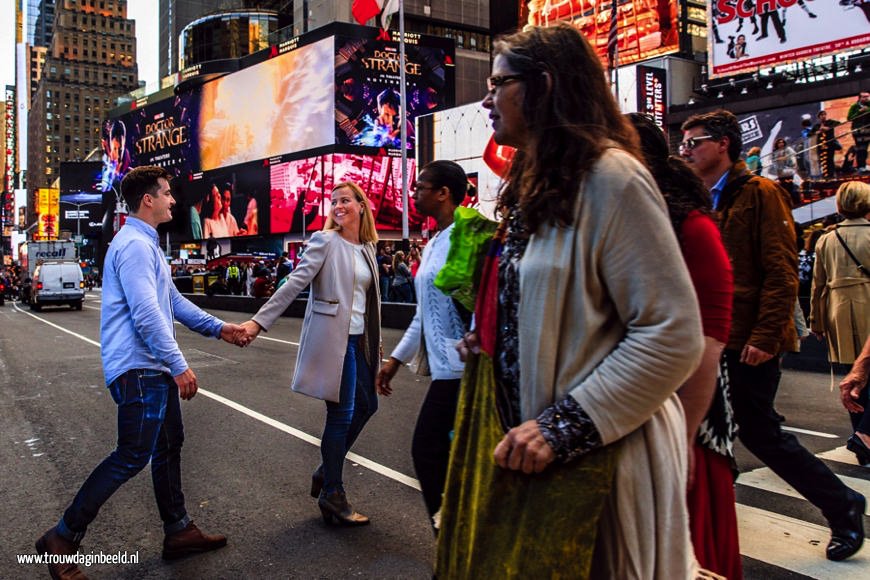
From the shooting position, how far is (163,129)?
77.9 metres

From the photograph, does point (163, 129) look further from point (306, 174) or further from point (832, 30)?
point (832, 30)

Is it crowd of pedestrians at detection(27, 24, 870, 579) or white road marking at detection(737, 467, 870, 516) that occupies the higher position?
crowd of pedestrians at detection(27, 24, 870, 579)

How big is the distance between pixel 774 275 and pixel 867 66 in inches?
834

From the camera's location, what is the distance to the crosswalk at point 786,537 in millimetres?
3469

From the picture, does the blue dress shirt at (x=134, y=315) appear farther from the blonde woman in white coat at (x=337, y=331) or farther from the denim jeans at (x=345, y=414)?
the denim jeans at (x=345, y=414)

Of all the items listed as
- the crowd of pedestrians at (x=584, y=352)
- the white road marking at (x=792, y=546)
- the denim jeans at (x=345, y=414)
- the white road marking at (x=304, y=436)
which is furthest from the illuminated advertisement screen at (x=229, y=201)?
the crowd of pedestrians at (x=584, y=352)

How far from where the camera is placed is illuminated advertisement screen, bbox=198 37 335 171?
57.7 m

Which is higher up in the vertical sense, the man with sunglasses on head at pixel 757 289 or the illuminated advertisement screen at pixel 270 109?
the illuminated advertisement screen at pixel 270 109

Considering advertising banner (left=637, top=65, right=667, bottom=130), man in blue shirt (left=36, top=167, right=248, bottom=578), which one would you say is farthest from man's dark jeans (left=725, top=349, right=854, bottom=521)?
advertising banner (left=637, top=65, right=667, bottom=130)

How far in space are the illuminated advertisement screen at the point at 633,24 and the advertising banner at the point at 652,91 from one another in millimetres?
1839

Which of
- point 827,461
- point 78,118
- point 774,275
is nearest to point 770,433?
point 774,275

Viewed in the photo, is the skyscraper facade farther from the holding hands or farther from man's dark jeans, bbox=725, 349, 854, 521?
man's dark jeans, bbox=725, 349, 854, 521

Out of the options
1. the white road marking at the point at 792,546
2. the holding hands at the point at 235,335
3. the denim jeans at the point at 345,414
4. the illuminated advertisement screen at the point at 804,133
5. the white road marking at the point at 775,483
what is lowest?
the white road marking at the point at 792,546

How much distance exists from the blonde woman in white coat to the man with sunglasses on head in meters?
1.98
